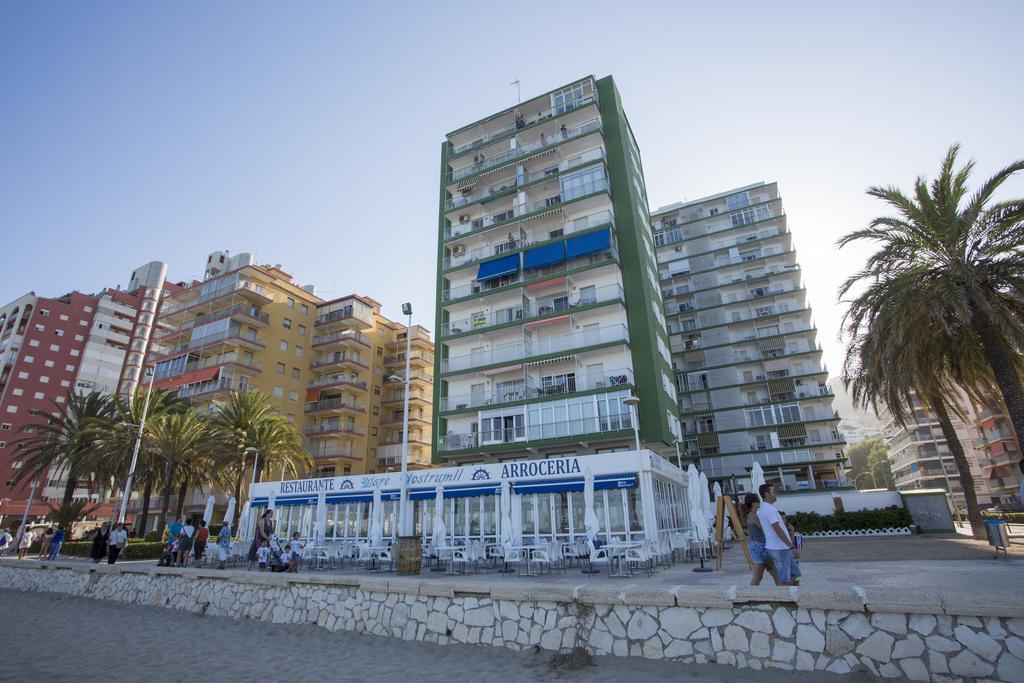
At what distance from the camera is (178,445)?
32.6m

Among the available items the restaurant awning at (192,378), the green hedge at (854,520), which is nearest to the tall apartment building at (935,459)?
the green hedge at (854,520)

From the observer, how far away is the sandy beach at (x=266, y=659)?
6.91m

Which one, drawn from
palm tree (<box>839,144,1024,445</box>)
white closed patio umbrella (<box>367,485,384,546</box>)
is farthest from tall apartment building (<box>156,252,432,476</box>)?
palm tree (<box>839,144,1024,445</box>)

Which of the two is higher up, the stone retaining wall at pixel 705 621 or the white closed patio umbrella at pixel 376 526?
the white closed patio umbrella at pixel 376 526

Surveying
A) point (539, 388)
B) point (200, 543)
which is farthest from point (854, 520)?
point (200, 543)

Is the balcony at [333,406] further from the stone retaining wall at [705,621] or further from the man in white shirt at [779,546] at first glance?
the man in white shirt at [779,546]

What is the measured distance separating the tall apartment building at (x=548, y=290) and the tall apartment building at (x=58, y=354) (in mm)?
55732

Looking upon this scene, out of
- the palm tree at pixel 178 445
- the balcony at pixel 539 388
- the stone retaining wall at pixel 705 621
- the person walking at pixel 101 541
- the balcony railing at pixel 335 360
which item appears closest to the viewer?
the stone retaining wall at pixel 705 621

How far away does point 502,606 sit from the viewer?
845 cm

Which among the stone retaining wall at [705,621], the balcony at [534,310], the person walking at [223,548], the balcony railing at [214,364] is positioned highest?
the balcony railing at [214,364]

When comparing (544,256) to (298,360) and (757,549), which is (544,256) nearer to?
(757,549)

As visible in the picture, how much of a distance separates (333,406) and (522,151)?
3114cm

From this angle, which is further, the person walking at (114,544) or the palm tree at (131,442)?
the palm tree at (131,442)

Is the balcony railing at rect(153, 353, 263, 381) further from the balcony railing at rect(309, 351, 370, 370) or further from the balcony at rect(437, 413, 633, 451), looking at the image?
the balcony at rect(437, 413, 633, 451)
